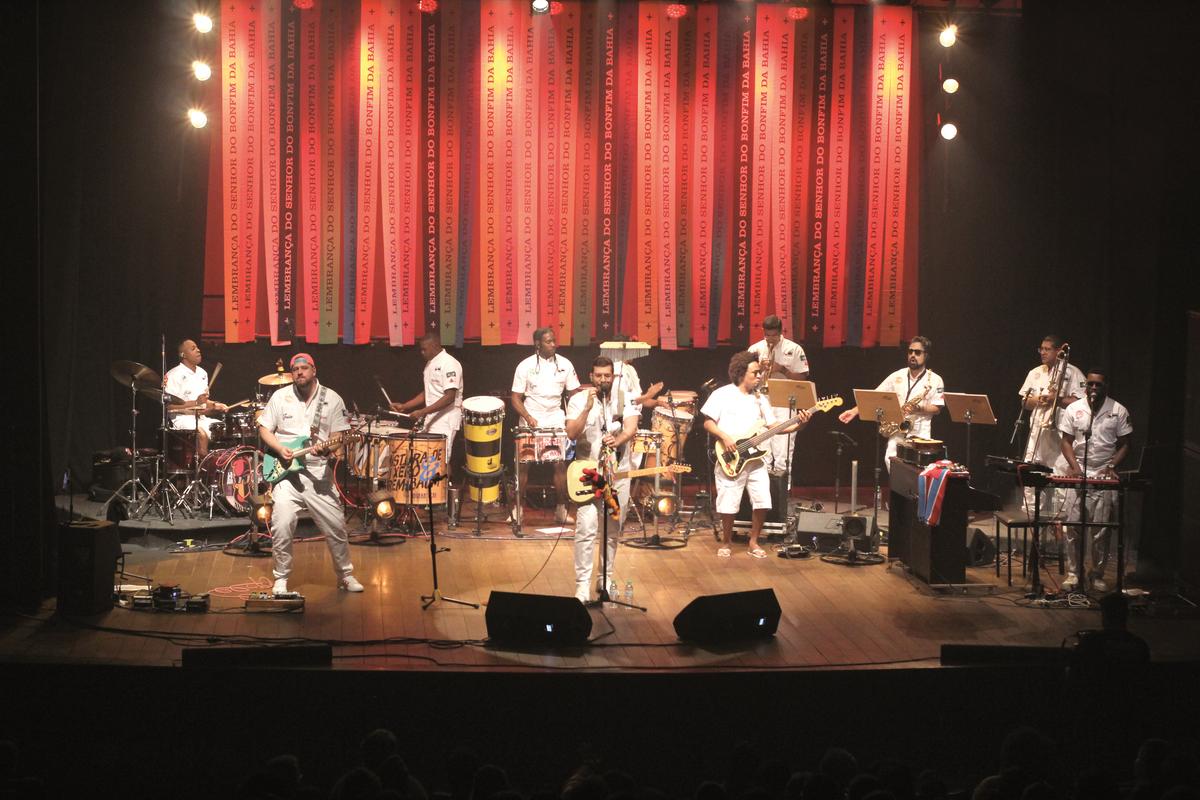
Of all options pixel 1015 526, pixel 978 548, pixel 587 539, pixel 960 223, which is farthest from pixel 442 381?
pixel 960 223

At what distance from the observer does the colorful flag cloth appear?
11.5m

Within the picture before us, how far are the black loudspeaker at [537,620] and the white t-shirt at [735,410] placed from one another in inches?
142

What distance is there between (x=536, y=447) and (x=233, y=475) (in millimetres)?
3012

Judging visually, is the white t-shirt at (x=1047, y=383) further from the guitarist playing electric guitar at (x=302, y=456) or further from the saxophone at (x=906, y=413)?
the guitarist playing electric guitar at (x=302, y=456)

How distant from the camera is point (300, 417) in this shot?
11070 millimetres

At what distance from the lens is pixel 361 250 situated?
49.3ft

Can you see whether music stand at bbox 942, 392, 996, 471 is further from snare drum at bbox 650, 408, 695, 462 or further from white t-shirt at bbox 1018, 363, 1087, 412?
snare drum at bbox 650, 408, 695, 462

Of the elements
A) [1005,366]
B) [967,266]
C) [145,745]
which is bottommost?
[145,745]

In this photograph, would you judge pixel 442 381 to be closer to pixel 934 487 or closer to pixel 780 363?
pixel 780 363

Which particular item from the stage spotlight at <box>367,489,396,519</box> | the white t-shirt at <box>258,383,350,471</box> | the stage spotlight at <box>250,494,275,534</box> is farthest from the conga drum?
the white t-shirt at <box>258,383,350,471</box>

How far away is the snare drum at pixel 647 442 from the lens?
540 inches

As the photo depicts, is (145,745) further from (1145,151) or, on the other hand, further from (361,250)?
(1145,151)

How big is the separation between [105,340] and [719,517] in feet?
22.3

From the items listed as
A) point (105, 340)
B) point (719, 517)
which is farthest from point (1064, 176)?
point (105, 340)
